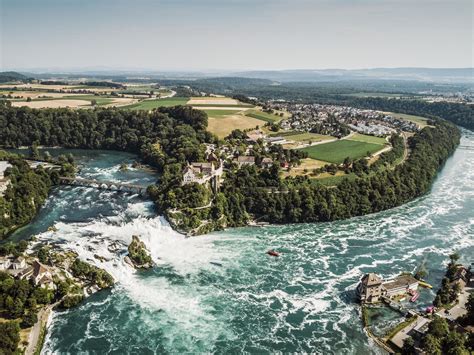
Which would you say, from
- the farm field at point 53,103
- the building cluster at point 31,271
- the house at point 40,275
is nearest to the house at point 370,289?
the building cluster at point 31,271

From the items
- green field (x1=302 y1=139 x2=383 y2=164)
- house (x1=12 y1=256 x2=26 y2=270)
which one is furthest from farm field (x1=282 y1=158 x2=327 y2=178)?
house (x1=12 y1=256 x2=26 y2=270)

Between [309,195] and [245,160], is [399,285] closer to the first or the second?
[309,195]

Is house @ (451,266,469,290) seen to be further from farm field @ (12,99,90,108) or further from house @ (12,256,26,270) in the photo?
farm field @ (12,99,90,108)

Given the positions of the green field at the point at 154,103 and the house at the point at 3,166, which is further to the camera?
the green field at the point at 154,103

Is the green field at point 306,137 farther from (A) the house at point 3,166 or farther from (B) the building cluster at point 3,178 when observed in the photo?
(B) the building cluster at point 3,178

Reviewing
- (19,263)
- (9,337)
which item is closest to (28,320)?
(9,337)

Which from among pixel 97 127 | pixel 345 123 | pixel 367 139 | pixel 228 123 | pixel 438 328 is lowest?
pixel 438 328

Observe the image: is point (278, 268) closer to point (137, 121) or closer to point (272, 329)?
point (272, 329)
